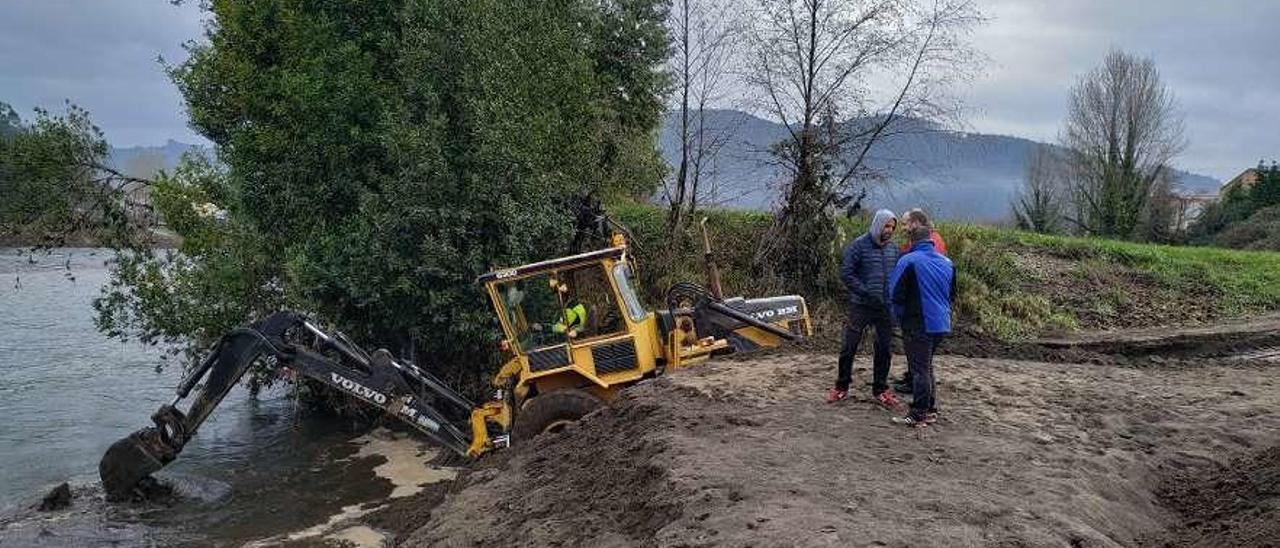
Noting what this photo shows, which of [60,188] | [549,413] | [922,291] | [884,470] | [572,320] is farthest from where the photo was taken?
[60,188]

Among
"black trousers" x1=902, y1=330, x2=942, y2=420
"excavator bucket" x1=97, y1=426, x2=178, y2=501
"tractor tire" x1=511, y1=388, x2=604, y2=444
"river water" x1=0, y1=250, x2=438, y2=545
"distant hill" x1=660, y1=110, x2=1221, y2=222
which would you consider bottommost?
"river water" x1=0, y1=250, x2=438, y2=545

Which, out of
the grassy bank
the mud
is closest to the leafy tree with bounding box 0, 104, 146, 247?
the grassy bank

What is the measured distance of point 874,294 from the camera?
8.89 m

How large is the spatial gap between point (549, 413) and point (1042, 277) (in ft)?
33.5

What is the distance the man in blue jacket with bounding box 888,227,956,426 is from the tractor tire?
11.3ft

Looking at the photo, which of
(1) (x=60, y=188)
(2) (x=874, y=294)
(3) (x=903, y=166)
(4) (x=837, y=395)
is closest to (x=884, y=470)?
(4) (x=837, y=395)

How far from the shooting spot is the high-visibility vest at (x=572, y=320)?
35.1ft

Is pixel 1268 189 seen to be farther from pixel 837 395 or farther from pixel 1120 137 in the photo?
pixel 837 395

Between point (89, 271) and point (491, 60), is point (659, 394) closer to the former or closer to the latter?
point (491, 60)

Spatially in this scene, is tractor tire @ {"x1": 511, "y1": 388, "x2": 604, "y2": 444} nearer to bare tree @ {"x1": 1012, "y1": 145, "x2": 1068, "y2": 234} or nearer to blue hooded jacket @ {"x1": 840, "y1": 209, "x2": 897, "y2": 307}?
blue hooded jacket @ {"x1": 840, "y1": 209, "x2": 897, "y2": 307}

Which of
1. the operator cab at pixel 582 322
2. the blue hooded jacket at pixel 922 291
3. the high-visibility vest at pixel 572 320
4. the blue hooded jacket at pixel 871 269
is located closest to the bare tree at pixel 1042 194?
the operator cab at pixel 582 322

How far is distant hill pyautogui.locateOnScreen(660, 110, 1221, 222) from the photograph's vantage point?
16.8m

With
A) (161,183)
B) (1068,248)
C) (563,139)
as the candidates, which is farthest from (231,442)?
(1068,248)

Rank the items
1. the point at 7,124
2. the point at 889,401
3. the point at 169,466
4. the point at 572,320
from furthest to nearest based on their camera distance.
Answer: the point at 7,124
the point at 169,466
the point at 572,320
the point at 889,401
